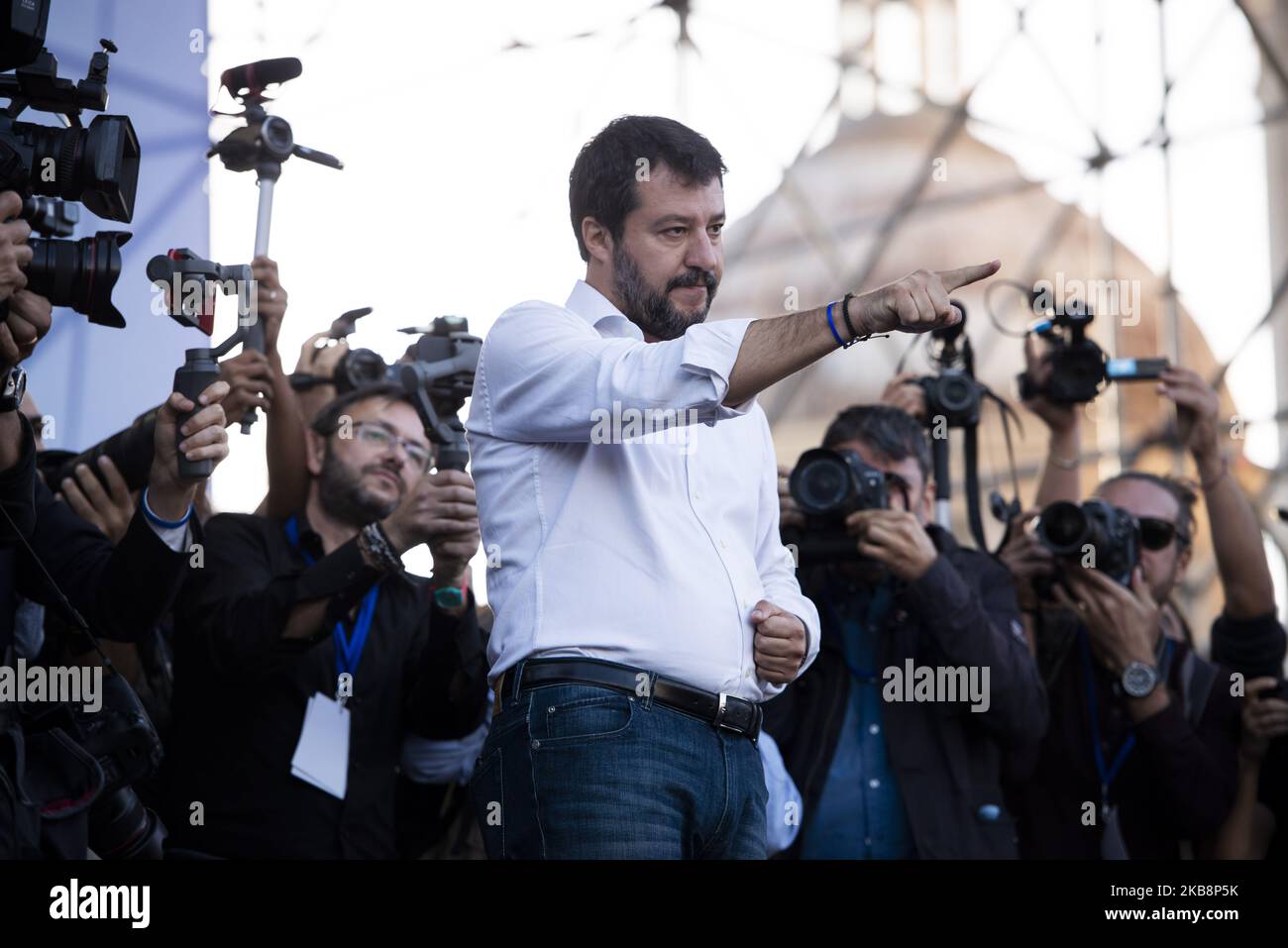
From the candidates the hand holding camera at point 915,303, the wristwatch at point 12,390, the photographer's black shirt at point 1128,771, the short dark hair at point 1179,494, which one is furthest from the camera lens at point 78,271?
the short dark hair at point 1179,494

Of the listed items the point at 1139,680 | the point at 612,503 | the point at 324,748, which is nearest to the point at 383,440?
the point at 324,748

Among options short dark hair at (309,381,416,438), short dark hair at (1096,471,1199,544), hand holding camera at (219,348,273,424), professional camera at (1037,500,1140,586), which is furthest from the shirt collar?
short dark hair at (1096,471,1199,544)

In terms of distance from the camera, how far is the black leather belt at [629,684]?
168 cm

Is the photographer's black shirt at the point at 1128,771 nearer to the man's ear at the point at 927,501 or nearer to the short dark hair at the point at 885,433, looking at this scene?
the man's ear at the point at 927,501

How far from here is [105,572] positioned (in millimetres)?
2148

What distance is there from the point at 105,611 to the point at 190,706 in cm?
43

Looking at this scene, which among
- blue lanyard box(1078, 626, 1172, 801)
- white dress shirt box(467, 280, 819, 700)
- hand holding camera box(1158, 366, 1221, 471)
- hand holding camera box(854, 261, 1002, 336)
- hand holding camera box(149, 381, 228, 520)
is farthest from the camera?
hand holding camera box(1158, 366, 1221, 471)

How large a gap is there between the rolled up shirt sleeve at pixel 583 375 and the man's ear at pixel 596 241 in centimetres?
15

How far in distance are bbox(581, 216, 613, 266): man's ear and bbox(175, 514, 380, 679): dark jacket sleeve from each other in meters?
0.69

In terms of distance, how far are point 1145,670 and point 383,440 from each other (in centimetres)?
141

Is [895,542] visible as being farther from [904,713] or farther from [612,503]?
[612,503]

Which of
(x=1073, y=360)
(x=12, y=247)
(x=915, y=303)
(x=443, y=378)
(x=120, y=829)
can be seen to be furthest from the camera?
(x=1073, y=360)

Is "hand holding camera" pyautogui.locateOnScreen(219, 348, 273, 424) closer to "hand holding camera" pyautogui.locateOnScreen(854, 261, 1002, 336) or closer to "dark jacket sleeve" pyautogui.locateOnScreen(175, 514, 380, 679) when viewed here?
"dark jacket sleeve" pyautogui.locateOnScreen(175, 514, 380, 679)

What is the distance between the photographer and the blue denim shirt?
2.58 m
